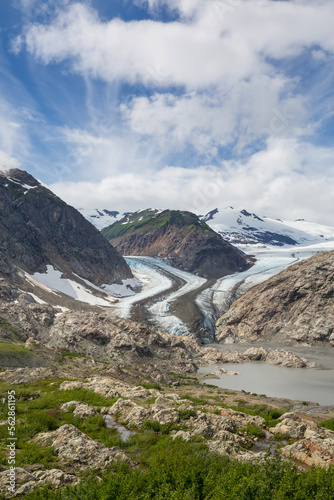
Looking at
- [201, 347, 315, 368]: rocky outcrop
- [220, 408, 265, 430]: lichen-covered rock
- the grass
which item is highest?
[220, 408, 265, 430]: lichen-covered rock

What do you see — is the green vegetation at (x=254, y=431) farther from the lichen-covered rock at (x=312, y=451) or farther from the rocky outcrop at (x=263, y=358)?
the rocky outcrop at (x=263, y=358)

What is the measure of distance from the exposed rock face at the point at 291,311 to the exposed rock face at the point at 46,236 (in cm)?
7585

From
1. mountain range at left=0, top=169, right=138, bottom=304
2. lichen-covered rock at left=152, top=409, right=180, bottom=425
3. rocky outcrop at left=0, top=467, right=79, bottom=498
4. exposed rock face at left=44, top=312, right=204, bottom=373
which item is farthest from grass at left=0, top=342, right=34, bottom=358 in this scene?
mountain range at left=0, top=169, right=138, bottom=304

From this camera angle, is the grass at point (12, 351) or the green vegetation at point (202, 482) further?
the grass at point (12, 351)

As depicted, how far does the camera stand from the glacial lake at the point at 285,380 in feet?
152

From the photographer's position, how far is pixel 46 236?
146 metres

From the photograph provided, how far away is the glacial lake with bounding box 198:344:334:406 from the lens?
152ft

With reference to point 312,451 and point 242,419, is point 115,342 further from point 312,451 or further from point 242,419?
point 312,451

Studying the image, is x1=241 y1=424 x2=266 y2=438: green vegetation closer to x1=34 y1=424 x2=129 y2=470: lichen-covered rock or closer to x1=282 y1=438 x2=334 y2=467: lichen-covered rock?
x1=282 y1=438 x2=334 y2=467: lichen-covered rock

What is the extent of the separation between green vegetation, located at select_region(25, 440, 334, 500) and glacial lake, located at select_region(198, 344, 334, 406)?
3630 cm

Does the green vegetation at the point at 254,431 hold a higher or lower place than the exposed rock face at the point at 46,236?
lower

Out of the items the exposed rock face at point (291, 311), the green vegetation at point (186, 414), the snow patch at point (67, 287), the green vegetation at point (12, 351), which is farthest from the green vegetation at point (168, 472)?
the snow patch at point (67, 287)

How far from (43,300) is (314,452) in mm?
91501

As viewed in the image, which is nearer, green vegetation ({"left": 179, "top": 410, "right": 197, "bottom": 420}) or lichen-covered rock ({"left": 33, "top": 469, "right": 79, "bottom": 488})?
lichen-covered rock ({"left": 33, "top": 469, "right": 79, "bottom": 488})
